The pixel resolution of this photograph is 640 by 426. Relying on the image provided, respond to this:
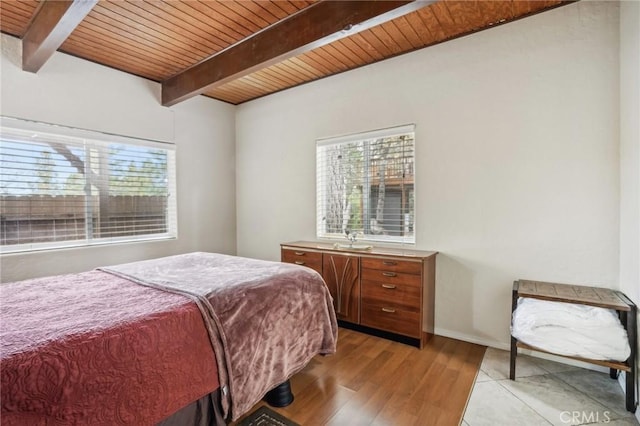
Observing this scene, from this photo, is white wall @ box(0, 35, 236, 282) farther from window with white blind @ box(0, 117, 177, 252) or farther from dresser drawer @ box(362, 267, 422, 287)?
dresser drawer @ box(362, 267, 422, 287)

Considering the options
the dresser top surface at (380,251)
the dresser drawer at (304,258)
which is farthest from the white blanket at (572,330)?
the dresser drawer at (304,258)

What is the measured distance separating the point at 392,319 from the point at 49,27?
3471 millimetres

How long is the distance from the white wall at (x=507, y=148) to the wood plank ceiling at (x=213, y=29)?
0.18 meters

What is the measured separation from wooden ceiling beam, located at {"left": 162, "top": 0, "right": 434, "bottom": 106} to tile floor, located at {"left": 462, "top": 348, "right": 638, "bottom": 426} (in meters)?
2.44

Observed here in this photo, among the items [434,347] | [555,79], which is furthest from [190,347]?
[555,79]

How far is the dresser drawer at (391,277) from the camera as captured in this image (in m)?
2.57

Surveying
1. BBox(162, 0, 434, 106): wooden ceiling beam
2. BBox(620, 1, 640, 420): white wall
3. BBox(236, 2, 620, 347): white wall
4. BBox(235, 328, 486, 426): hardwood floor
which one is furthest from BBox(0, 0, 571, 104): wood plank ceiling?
BBox(235, 328, 486, 426): hardwood floor

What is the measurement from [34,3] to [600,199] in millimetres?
4349

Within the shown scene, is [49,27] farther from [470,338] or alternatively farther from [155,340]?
[470,338]

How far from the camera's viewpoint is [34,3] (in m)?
2.18

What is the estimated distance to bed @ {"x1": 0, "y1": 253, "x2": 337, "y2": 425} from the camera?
105 cm

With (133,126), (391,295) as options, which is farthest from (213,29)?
(391,295)

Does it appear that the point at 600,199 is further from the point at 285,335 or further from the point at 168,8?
the point at 168,8

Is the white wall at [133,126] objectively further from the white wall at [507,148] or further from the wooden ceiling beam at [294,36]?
the white wall at [507,148]
